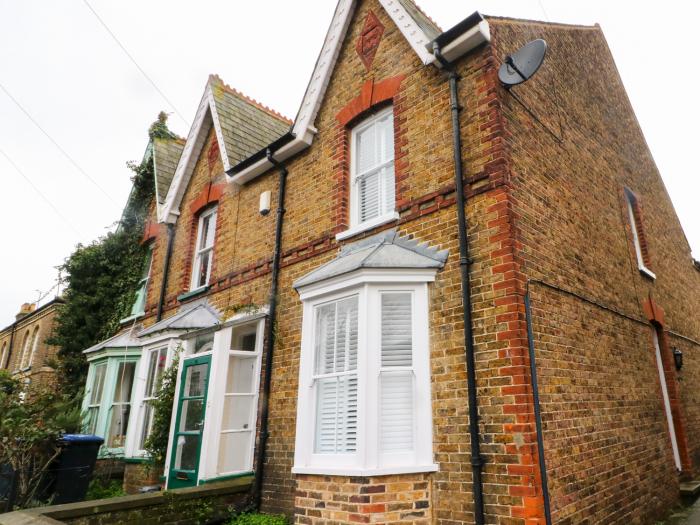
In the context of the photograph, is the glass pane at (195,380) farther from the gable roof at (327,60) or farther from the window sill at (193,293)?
the gable roof at (327,60)

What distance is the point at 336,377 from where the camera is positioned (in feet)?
20.1

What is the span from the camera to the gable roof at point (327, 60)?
280 inches

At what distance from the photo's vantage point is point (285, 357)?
750 centimetres

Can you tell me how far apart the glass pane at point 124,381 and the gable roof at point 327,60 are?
5.13m

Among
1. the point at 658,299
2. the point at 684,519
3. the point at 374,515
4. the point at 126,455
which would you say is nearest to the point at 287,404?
the point at 374,515

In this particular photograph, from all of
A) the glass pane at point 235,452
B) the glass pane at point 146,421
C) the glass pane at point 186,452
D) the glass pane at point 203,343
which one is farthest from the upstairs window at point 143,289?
the glass pane at point 235,452

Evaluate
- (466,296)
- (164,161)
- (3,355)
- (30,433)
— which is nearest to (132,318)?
(164,161)

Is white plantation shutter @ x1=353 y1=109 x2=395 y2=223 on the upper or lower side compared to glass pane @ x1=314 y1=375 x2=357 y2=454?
upper

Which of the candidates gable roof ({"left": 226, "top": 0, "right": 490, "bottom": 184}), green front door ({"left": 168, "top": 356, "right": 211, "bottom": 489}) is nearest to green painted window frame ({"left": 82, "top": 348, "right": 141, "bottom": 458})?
green front door ({"left": 168, "top": 356, "right": 211, "bottom": 489})

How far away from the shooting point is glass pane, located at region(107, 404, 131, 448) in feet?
34.1

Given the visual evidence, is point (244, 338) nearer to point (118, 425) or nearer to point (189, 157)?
point (118, 425)

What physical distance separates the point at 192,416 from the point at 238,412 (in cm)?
86

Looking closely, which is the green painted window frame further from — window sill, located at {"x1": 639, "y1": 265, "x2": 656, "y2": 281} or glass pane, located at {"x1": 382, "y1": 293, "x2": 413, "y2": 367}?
window sill, located at {"x1": 639, "y1": 265, "x2": 656, "y2": 281}

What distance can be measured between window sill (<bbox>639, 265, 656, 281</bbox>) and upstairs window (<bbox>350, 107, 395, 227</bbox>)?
5263mm
